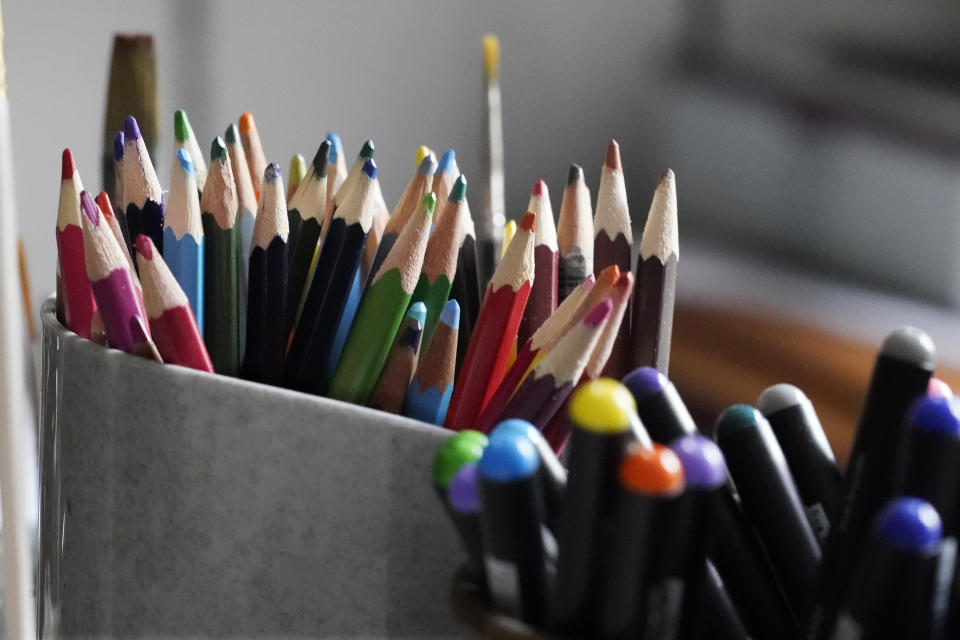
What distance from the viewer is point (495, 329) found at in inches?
9.5

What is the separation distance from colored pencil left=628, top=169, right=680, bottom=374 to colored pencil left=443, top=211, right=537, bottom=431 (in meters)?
0.03

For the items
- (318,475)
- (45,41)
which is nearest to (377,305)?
(318,475)

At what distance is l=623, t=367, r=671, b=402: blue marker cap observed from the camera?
0.21m

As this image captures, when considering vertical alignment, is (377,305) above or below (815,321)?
above

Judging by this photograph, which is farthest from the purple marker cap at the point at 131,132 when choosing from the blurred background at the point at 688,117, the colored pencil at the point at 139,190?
the blurred background at the point at 688,117

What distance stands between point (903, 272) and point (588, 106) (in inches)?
10.3

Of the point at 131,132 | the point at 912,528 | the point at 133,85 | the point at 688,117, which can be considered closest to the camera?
the point at 912,528

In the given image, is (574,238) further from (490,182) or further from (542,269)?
(490,182)

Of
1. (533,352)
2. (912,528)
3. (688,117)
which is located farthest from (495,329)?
(688,117)

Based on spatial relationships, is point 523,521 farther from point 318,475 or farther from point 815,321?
point 815,321

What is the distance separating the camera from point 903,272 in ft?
2.01

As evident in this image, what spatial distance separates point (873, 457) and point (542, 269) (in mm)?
103

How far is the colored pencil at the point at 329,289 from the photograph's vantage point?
0.24 meters

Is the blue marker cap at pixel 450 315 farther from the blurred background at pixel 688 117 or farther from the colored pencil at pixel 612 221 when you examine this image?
the blurred background at pixel 688 117
